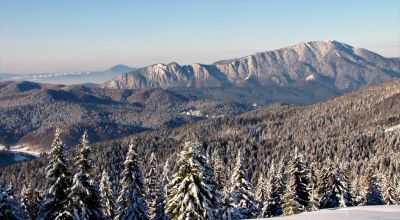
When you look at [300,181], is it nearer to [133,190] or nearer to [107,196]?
[133,190]

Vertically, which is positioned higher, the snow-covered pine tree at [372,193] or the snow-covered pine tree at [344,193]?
the snow-covered pine tree at [344,193]

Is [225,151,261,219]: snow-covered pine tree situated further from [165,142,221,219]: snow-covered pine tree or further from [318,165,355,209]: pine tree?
[165,142,221,219]: snow-covered pine tree

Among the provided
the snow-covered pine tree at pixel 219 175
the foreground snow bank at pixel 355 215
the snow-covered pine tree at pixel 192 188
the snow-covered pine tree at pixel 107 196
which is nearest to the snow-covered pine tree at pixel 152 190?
the snow-covered pine tree at pixel 107 196

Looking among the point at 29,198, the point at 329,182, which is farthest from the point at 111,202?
the point at 329,182

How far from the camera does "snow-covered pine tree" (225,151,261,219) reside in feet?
175

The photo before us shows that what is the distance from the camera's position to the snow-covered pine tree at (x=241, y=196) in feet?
175

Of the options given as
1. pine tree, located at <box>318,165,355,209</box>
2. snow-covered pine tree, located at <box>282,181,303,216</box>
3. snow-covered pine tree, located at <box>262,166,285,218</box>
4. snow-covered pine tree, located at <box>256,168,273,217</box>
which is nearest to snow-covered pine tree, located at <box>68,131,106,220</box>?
snow-covered pine tree, located at <box>282,181,303,216</box>

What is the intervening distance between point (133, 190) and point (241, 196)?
50.6 feet

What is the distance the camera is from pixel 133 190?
4762 cm

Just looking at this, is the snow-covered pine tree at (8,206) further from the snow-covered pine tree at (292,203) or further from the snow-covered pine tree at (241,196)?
the snow-covered pine tree at (292,203)

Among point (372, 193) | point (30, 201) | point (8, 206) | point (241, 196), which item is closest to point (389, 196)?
point (372, 193)

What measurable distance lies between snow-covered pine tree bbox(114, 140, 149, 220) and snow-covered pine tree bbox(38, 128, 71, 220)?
9.44m

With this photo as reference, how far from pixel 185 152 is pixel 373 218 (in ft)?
52.9

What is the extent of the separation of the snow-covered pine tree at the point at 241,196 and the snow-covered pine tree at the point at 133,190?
1184 centimetres
